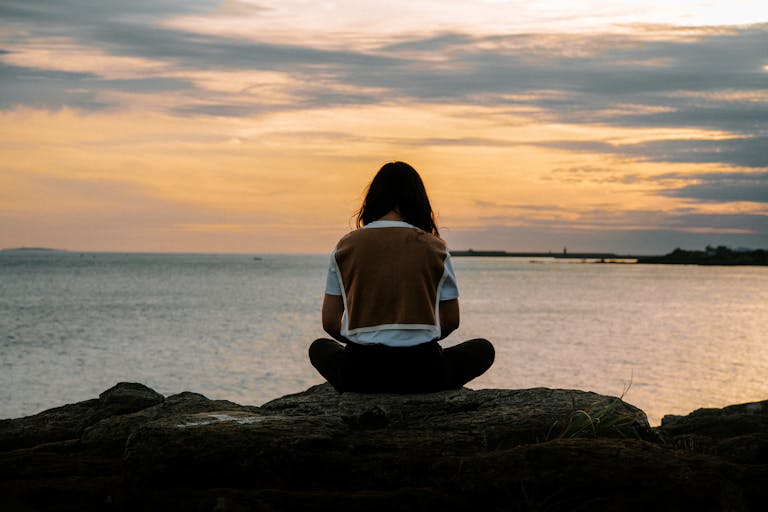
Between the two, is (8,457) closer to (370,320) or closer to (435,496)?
(370,320)

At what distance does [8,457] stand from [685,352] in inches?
1411

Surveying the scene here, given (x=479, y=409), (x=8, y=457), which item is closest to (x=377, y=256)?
(x=479, y=409)

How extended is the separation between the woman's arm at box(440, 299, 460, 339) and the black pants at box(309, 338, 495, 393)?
0.14m

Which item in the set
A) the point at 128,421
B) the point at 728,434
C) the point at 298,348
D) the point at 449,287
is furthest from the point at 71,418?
the point at 298,348

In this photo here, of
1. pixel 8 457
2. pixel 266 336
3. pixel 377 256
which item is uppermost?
pixel 377 256

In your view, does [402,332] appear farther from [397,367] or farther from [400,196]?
[400,196]

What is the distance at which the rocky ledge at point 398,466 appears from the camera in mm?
4570

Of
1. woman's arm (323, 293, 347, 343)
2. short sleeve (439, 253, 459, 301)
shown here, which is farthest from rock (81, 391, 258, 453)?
short sleeve (439, 253, 459, 301)

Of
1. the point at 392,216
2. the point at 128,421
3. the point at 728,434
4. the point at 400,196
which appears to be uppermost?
the point at 400,196

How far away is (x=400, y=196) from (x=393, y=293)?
0.71m

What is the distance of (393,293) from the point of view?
5.87 meters

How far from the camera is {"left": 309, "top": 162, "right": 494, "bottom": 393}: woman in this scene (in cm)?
588

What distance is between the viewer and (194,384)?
27859 millimetres

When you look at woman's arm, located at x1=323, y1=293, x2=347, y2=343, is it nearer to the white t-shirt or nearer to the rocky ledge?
the white t-shirt
